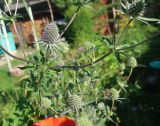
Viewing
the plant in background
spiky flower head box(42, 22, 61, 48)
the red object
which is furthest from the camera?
spiky flower head box(42, 22, 61, 48)

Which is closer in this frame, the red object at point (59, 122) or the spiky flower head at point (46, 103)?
the red object at point (59, 122)

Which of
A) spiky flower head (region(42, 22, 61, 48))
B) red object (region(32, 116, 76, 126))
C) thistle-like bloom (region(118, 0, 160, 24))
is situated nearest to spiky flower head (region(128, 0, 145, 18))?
thistle-like bloom (region(118, 0, 160, 24))

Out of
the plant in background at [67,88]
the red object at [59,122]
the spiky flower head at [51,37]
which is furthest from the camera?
the spiky flower head at [51,37]

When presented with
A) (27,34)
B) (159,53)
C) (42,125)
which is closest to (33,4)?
(27,34)

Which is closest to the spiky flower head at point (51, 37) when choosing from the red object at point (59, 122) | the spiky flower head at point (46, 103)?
the spiky flower head at point (46, 103)

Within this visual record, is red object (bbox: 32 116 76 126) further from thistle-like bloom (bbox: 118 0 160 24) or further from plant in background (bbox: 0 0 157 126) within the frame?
thistle-like bloom (bbox: 118 0 160 24)

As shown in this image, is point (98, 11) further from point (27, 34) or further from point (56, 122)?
point (56, 122)

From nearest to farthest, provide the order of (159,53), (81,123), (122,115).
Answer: (81,123)
(122,115)
(159,53)

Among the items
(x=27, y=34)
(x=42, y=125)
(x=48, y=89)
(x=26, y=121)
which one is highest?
(x=42, y=125)

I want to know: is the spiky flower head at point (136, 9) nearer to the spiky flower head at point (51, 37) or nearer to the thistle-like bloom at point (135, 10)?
the thistle-like bloom at point (135, 10)

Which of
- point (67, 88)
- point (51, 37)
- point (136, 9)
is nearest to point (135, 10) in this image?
point (136, 9)

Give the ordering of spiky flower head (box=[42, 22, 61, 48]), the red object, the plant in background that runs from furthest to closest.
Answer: spiky flower head (box=[42, 22, 61, 48]), the plant in background, the red object
